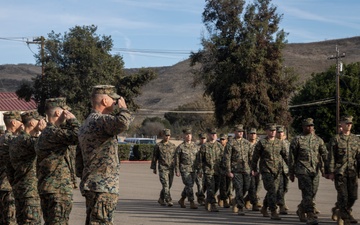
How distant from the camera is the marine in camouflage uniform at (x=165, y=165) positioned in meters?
20.2

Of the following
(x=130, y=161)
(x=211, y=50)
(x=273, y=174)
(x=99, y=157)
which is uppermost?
(x=211, y=50)

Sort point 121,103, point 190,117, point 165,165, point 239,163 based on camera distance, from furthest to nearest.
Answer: point 190,117 < point 165,165 < point 239,163 < point 121,103

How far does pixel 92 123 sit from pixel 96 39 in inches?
2040

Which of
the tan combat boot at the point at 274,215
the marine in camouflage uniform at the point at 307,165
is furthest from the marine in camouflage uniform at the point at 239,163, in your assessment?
the marine in camouflage uniform at the point at 307,165

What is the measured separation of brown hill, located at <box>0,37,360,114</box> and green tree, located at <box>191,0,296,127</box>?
75848 millimetres

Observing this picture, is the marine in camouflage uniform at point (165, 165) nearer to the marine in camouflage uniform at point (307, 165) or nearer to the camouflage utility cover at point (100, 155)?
the marine in camouflage uniform at point (307, 165)

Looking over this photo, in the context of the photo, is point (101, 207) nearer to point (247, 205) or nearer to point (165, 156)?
point (247, 205)

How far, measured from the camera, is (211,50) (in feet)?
170

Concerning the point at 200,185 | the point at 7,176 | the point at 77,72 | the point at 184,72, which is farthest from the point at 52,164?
the point at 184,72

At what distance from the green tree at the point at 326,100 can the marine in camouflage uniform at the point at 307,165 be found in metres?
51.0

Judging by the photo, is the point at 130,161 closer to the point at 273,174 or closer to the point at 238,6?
the point at 238,6

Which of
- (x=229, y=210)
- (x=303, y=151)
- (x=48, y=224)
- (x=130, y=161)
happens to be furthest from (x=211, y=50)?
(x=48, y=224)

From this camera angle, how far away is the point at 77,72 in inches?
2242

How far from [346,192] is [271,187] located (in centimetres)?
273
